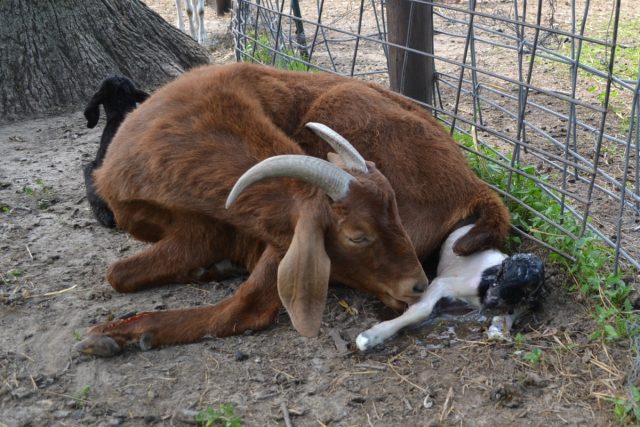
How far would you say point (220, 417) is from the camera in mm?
3113

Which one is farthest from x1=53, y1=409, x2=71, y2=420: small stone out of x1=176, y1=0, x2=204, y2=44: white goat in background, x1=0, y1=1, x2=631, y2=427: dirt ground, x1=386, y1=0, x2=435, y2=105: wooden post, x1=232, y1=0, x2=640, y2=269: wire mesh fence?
x1=176, y1=0, x2=204, y2=44: white goat in background

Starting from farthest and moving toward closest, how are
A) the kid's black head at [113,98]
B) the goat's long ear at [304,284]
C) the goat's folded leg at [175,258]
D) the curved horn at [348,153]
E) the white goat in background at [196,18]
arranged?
the white goat in background at [196,18] → the kid's black head at [113,98] → the goat's folded leg at [175,258] → the curved horn at [348,153] → the goat's long ear at [304,284]

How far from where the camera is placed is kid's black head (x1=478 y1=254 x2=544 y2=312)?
380cm

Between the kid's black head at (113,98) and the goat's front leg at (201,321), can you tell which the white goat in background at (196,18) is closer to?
the kid's black head at (113,98)

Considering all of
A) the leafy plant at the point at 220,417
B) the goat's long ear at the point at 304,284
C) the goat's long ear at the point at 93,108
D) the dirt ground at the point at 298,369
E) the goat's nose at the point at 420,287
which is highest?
the goat's long ear at the point at 93,108

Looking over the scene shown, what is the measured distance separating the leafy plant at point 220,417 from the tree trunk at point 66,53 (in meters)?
4.48

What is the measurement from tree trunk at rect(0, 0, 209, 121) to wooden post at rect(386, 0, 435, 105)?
2631 mm

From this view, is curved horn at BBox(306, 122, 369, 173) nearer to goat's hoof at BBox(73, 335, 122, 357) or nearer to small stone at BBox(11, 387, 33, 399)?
goat's hoof at BBox(73, 335, 122, 357)

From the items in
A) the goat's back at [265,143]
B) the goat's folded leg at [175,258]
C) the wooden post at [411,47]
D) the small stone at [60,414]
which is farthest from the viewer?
the wooden post at [411,47]

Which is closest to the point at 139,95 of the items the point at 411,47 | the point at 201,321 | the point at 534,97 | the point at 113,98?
the point at 113,98

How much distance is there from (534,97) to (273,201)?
419 centimetres

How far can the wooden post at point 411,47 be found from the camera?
17.2ft

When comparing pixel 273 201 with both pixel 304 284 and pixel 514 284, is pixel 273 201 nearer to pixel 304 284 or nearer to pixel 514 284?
pixel 304 284

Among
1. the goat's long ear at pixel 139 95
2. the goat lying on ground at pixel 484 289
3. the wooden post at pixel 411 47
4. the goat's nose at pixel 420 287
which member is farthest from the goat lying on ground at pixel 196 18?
the goat's nose at pixel 420 287
